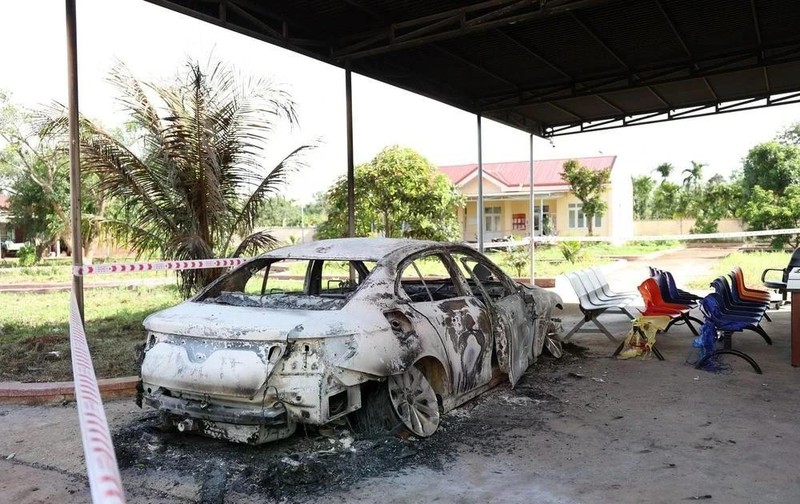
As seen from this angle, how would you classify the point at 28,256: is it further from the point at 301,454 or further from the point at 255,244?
the point at 301,454

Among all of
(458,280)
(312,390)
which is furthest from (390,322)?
(458,280)

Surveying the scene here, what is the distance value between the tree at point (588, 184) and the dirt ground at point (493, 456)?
95.2 feet

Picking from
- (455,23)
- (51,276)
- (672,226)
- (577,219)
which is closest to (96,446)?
(455,23)

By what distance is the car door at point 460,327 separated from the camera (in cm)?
472

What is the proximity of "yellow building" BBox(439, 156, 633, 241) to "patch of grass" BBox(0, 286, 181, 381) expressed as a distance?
26.3 m

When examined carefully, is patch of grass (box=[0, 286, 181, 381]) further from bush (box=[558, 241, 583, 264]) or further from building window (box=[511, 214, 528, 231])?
building window (box=[511, 214, 528, 231])

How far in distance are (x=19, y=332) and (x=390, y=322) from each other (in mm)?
7256

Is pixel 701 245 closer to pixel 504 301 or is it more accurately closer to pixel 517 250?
pixel 517 250

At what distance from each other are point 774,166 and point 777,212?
593cm

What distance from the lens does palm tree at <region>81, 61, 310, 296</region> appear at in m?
8.23

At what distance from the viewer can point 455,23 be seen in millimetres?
8438

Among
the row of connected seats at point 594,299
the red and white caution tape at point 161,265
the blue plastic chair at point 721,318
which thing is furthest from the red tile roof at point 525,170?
the red and white caution tape at point 161,265

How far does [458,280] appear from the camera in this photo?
5348 mm

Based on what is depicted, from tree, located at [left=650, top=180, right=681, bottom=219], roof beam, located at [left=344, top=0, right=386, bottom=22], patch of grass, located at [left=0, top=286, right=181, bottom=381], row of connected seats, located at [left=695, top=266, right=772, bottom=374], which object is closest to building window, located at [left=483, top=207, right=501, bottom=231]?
tree, located at [left=650, top=180, right=681, bottom=219]
